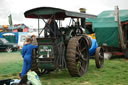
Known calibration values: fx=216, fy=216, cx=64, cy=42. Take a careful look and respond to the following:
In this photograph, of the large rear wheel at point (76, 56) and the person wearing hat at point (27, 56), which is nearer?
the person wearing hat at point (27, 56)

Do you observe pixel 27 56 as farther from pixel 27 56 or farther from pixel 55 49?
pixel 55 49

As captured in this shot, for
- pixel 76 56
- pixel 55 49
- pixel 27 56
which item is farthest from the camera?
pixel 76 56

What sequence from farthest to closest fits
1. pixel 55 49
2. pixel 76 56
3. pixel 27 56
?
pixel 76 56 → pixel 55 49 → pixel 27 56

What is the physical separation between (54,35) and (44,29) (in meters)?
0.51

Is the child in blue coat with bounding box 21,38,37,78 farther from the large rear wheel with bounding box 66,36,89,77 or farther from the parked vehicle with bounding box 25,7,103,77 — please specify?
the large rear wheel with bounding box 66,36,89,77

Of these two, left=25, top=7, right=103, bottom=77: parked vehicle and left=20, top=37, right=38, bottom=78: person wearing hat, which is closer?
left=20, top=37, right=38, bottom=78: person wearing hat

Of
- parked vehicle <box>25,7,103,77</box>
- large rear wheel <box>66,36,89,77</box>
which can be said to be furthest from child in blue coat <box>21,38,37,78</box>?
large rear wheel <box>66,36,89,77</box>

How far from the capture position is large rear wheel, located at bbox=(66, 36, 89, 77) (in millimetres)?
6657

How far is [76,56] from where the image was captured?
7320mm

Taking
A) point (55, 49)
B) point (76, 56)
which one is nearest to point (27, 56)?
point (55, 49)

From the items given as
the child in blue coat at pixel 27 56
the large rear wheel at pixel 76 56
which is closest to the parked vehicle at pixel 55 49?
the large rear wheel at pixel 76 56

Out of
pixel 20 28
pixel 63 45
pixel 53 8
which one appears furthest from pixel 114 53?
pixel 20 28

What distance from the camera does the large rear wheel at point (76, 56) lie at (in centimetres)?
666

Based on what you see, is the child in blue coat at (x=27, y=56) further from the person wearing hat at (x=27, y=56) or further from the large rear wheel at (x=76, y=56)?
the large rear wheel at (x=76, y=56)
